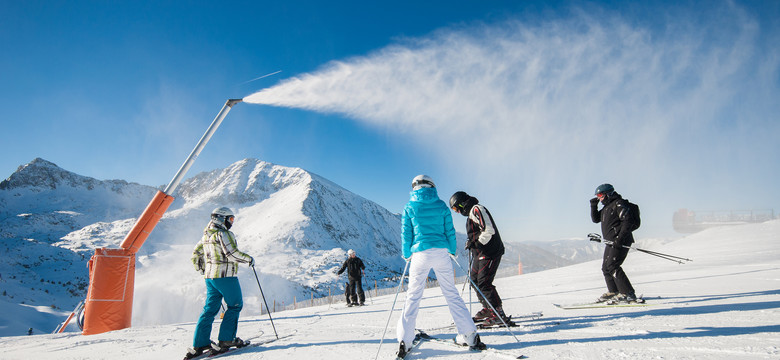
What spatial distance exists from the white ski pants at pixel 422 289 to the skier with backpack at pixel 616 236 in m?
3.80

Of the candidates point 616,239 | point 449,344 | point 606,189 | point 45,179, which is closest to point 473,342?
point 449,344

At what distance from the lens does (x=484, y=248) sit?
509 cm

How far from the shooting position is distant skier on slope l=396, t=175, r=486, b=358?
12.2ft

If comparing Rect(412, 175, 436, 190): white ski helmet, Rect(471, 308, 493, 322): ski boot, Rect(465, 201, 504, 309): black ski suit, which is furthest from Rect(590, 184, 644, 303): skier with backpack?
Rect(412, 175, 436, 190): white ski helmet

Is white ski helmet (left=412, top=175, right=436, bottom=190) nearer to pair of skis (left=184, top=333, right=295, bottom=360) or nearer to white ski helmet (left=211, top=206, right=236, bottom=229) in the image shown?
white ski helmet (left=211, top=206, right=236, bottom=229)

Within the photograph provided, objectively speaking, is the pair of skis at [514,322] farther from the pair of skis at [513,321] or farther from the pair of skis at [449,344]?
the pair of skis at [449,344]

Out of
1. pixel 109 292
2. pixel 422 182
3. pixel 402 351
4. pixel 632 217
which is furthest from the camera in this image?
pixel 109 292

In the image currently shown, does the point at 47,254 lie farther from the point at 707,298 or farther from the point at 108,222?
the point at 707,298

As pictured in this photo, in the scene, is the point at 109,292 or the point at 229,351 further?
the point at 109,292

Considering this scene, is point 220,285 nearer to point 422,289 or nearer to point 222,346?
point 222,346

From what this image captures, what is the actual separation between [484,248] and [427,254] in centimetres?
165

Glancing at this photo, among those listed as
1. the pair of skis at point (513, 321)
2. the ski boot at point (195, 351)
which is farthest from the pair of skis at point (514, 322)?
the ski boot at point (195, 351)

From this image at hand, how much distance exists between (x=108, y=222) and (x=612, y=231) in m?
147

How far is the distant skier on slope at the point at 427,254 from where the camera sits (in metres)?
3.71
